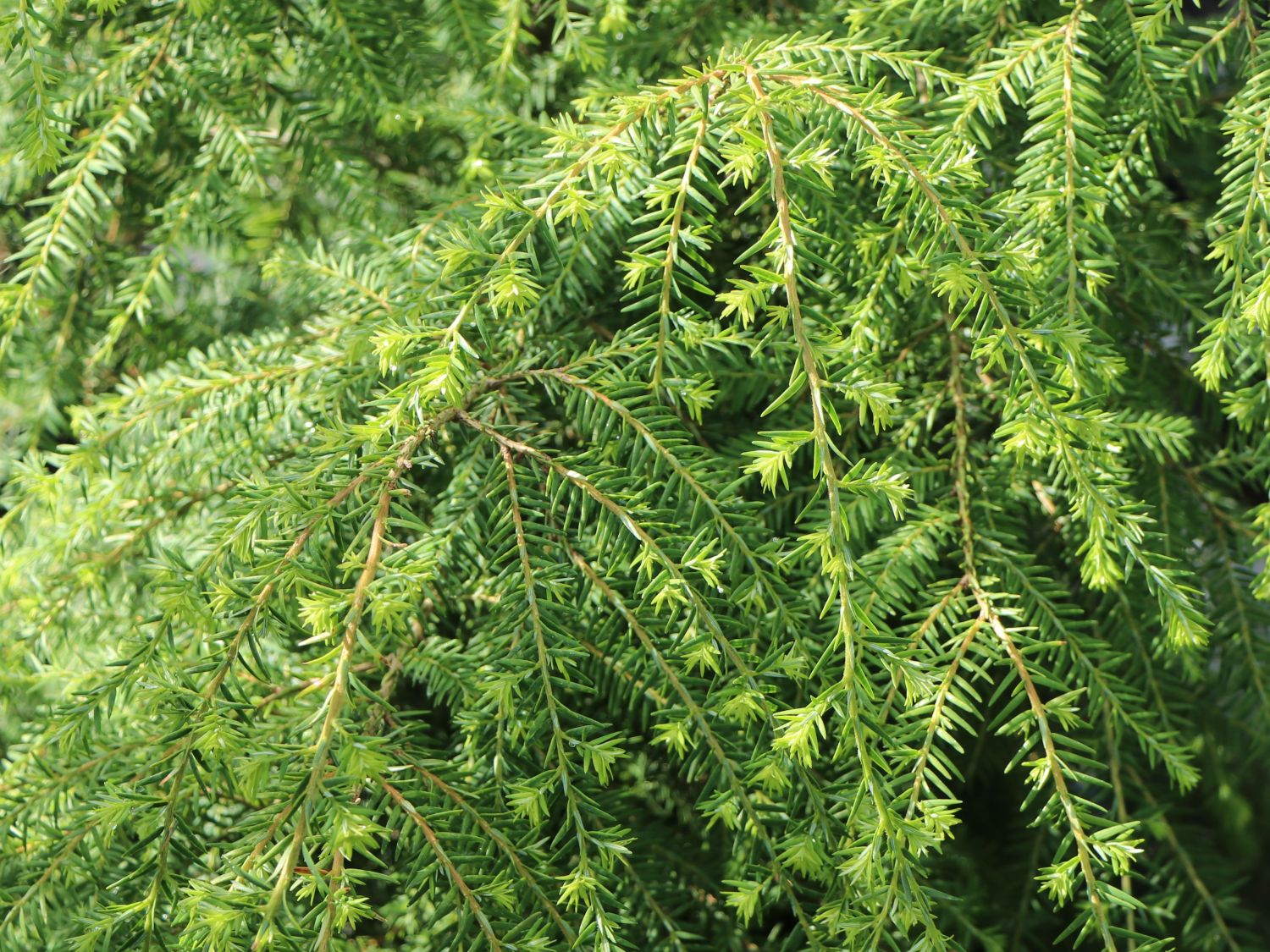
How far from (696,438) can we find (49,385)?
2.09 feet

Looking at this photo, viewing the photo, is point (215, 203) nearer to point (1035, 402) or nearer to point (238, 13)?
point (238, 13)

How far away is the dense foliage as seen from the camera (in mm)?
555

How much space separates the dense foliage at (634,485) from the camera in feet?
1.82

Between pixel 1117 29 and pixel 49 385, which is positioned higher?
pixel 1117 29

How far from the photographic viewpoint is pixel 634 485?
622 millimetres

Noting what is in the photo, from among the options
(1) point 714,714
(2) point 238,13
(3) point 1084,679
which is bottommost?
(3) point 1084,679

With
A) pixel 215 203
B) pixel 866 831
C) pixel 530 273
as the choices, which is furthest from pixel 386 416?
pixel 215 203

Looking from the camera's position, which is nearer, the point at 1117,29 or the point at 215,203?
the point at 1117,29

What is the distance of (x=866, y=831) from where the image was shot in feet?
1.75

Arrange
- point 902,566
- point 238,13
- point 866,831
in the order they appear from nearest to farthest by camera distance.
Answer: point 866,831
point 902,566
point 238,13

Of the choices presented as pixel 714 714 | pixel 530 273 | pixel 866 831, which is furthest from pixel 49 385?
pixel 866 831

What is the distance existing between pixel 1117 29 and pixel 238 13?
26.2 inches

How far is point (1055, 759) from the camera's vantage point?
564 mm

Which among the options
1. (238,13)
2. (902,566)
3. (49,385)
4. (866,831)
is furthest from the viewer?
(49,385)
